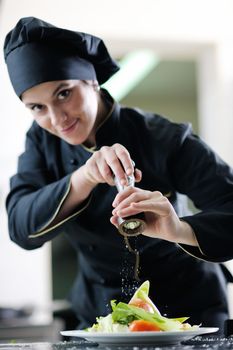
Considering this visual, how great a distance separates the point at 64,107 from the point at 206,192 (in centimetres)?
42

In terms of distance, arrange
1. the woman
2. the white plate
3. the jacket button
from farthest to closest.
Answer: the jacket button, the woman, the white plate

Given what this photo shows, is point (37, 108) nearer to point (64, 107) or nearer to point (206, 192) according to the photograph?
point (64, 107)

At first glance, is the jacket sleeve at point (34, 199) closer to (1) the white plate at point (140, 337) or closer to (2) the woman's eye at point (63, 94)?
(2) the woman's eye at point (63, 94)

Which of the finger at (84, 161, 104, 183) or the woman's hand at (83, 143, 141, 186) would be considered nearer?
the woman's hand at (83, 143, 141, 186)

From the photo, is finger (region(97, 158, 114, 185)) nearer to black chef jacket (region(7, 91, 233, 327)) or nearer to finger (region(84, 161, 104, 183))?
finger (region(84, 161, 104, 183))

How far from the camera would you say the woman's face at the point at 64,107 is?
1561 mm

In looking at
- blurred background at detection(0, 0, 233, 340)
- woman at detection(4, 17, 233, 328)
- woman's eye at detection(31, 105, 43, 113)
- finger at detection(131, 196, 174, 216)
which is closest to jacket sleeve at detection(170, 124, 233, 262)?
woman at detection(4, 17, 233, 328)

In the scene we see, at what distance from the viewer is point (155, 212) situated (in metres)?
1.33

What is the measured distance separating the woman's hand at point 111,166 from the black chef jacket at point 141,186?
0.14m

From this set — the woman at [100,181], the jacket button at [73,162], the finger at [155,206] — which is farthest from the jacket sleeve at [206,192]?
the jacket button at [73,162]

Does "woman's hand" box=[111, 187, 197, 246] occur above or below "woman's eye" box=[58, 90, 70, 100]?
below

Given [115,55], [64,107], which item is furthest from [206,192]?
[115,55]

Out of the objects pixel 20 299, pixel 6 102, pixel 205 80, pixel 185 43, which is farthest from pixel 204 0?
pixel 20 299

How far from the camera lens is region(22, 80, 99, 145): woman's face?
1561 mm
